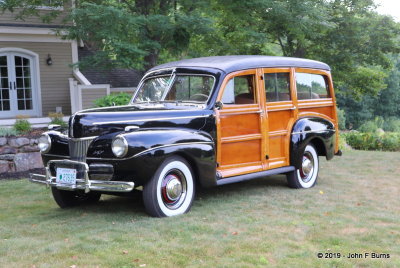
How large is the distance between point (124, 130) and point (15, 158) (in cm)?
530

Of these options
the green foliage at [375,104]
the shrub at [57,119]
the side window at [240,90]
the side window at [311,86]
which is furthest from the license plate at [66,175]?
the green foliage at [375,104]

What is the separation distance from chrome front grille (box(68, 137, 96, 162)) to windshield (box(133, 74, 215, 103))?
5.04 ft

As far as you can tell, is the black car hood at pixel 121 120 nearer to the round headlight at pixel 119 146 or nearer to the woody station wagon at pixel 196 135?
the woody station wagon at pixel 196 135

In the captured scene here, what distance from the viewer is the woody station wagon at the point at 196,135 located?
5.78m

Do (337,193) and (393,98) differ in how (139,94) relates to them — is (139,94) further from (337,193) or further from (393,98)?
(393,98)

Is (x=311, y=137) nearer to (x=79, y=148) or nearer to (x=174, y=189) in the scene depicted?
(x=174, y=189)

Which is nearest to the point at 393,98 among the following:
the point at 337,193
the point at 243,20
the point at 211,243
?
the point at 243,20

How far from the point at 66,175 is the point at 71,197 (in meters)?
1.02

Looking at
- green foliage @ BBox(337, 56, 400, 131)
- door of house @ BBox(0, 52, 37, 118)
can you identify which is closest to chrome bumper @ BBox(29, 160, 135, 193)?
door of house @ BBox(0, 52, 37, 118)

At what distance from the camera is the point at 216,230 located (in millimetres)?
5426

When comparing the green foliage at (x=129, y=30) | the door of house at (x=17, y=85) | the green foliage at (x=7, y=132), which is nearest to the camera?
the green foliage at (x=7, y=132)

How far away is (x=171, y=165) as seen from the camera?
6.00 meters

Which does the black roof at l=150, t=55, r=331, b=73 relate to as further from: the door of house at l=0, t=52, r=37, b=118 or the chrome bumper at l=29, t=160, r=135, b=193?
the door of house at l=0, t=52, r=37, b=118

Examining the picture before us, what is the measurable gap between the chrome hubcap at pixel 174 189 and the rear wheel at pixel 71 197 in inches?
56.0
